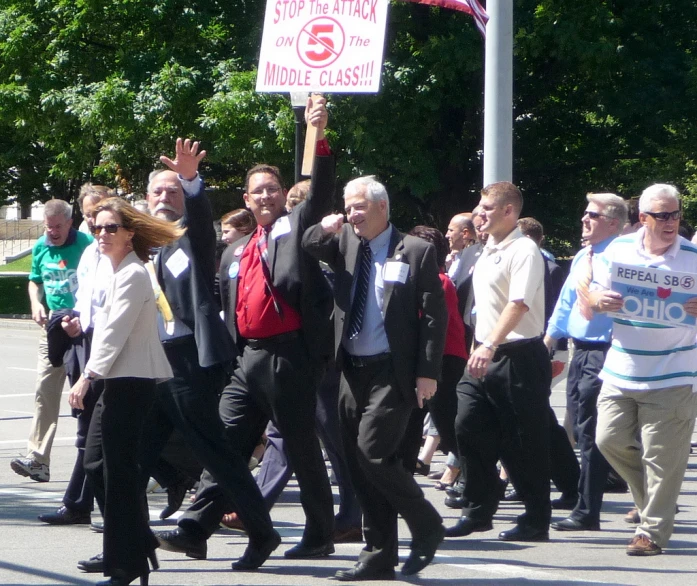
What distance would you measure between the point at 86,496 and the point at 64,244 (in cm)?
214

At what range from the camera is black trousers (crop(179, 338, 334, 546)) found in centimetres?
600

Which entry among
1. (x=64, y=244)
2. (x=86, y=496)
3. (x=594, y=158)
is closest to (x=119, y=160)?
(x=594, y=158)

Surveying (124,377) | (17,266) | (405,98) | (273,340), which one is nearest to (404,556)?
(273,340)

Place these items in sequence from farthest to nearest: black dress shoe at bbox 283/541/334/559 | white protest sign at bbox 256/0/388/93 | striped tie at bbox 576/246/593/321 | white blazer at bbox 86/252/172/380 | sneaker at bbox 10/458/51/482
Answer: white protest sign at bbox 256/0/388/93 → sneaker at bbox 10/458/51/482 → striped tie at bbox 576/246/593/321 → black dress shoe at bbox 283/541/334/559 → white blazer at bbox 86/252/172/380

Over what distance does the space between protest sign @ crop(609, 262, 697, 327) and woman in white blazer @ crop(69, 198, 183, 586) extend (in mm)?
2366

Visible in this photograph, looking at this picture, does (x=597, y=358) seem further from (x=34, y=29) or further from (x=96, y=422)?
(x=34, y=29)

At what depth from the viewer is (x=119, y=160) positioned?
2409cm

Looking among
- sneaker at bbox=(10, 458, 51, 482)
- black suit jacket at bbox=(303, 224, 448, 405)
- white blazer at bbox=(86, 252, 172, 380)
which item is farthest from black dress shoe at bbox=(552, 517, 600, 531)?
sneaker at bbox=(10, 458, 51, 482)

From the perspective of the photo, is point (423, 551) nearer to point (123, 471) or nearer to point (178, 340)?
point (123, 471)

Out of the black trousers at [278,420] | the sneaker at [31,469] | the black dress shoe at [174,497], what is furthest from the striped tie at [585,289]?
the sneaker at [31,469]

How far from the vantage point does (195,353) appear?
6164 millimetres

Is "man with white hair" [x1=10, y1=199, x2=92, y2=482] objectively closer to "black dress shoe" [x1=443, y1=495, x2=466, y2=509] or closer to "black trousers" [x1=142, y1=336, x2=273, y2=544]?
"black trousers" [x1=142, y1=336, x2=273, y2=544]

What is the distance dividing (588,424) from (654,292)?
1.39 meters

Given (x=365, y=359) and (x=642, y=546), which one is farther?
(x=642, y=546)
